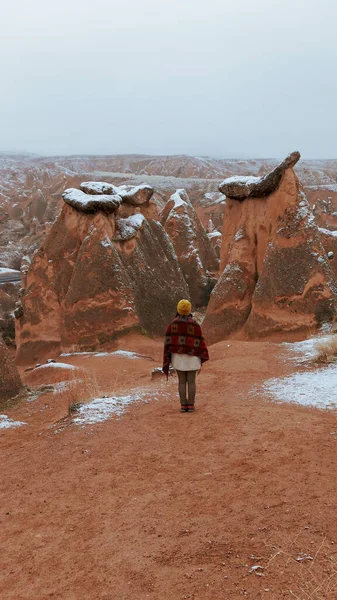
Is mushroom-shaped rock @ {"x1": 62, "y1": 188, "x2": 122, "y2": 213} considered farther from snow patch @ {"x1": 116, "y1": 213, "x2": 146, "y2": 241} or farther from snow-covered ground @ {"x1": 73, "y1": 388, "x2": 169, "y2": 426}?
snow-covered ground @ {"x1": 73, "y1": 388, "x2": 169, "y2": 426}

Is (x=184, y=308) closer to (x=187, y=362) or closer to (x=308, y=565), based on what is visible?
(x=187, y=362)

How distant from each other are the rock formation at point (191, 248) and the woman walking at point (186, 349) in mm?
12230

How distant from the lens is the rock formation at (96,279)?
13.2 metres

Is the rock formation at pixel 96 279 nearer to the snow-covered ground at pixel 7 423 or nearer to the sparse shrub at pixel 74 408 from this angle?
the snow-covered ground at pixel 7 423

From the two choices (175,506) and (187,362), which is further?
(187,362)

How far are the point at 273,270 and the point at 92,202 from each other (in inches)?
194

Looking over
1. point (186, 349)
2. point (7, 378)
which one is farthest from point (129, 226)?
point (186, 349)

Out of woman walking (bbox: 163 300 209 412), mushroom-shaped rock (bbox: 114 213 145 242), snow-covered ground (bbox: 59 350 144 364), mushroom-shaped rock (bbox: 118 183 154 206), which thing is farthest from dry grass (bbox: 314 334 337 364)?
mushroom-shaped rock (bbox: 118 183 154 206)

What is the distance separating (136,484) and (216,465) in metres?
0.64

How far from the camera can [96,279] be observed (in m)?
13.1

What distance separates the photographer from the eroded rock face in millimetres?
8258

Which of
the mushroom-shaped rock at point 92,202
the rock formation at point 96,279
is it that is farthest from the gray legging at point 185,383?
the mushroom-shaped rock at point 92,202

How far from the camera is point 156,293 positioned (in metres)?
14.5

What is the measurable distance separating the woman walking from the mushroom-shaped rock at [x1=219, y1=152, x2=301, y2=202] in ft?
21.2
